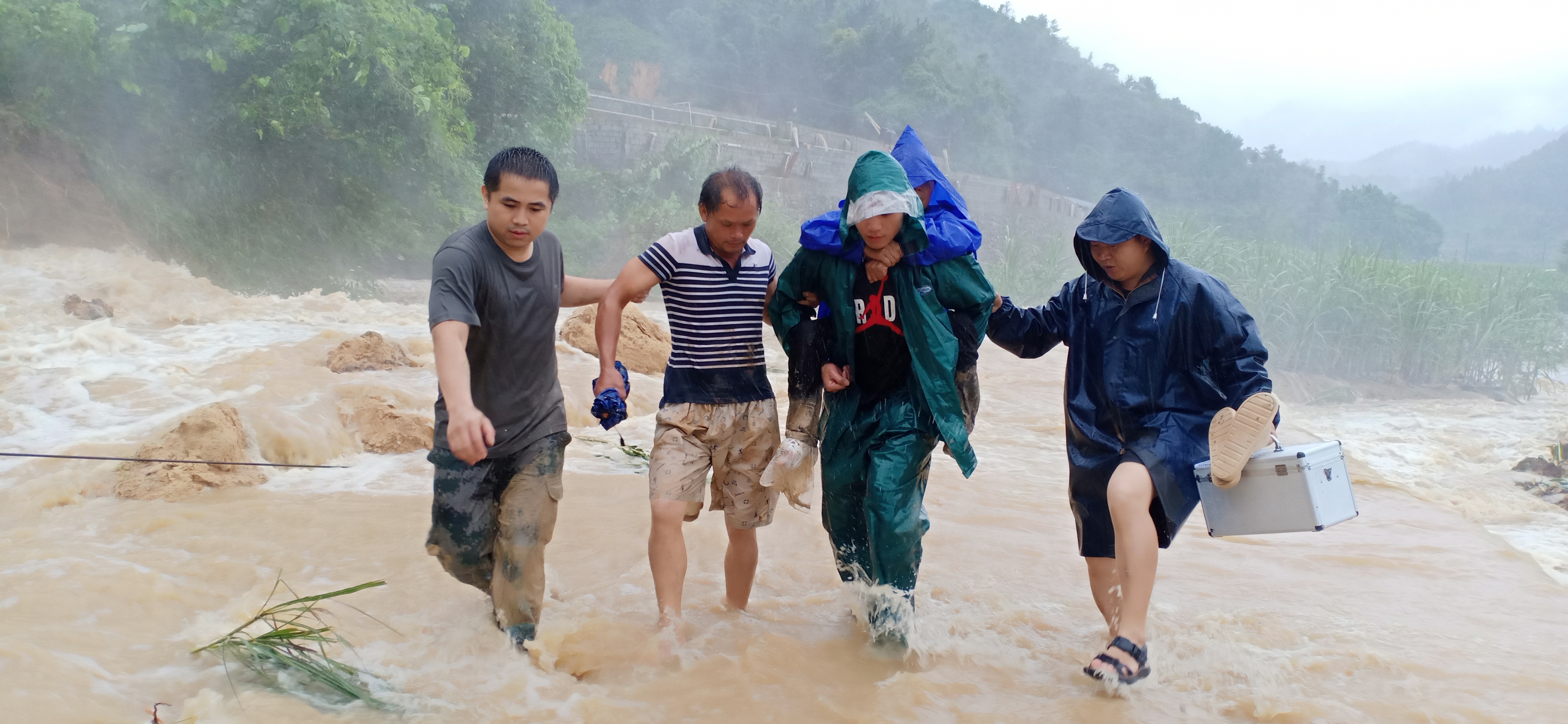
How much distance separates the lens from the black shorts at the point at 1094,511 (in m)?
3.40

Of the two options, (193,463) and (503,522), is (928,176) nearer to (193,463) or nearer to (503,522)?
(503,522)

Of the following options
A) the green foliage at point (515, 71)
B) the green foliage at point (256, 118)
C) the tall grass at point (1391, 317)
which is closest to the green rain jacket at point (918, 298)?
the green foliage at point (256, 118)

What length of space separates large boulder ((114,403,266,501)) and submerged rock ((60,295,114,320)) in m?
5.72

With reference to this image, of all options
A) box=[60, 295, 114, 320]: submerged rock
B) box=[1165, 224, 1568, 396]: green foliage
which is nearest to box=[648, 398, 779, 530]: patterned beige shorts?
box=[60, 295, 114, 320]: submerged rock

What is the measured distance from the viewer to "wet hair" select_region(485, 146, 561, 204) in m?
2.99

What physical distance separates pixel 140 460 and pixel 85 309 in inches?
310

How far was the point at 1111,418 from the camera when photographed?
3.40 m

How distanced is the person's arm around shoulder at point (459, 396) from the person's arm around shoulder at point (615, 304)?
51 cm

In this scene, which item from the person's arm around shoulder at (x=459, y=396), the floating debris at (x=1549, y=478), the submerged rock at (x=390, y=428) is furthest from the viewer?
the floating debris at (x=1549, y=478)

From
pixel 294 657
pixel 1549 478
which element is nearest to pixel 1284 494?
pixel 294 657

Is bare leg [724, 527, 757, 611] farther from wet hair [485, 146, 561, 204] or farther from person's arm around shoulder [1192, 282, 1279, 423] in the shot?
person's arm around shoulder [1192, 282, 1279, 423]

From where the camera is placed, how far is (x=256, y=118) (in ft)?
48.8

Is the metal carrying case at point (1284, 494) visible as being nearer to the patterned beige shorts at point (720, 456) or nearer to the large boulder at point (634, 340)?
the patterned beige shorts at point (720, 456)

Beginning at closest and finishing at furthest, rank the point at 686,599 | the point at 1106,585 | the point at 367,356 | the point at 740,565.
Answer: the point at 1106,585 → the point at 740,565 → the point at 686,599 → the point at 367,356
